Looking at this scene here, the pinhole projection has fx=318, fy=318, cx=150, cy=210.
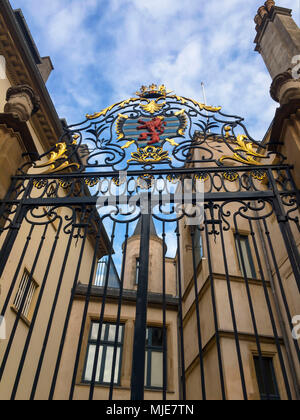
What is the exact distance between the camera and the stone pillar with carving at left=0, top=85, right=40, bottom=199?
15.6 feet

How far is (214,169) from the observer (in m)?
4.86

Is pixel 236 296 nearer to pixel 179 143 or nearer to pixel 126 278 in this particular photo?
pixel 179 143

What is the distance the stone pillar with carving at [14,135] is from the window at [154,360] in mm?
10297

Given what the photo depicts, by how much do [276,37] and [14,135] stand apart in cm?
608

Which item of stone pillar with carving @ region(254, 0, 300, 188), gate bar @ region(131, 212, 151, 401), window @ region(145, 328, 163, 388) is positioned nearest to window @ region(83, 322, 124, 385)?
window @ region(145, 328, 163, 388)

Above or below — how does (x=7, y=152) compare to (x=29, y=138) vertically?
below

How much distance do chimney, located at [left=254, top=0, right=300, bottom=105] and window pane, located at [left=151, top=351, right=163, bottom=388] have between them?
1110 centimetres

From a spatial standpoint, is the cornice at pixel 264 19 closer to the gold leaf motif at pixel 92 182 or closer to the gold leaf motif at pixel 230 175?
the gold leaf motif at pixel 230 175

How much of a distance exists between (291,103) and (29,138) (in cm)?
398

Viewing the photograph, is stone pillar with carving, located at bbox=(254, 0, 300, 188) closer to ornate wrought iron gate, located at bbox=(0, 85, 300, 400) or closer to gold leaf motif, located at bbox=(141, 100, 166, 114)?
ornate wrought iron gate, located at bbox=(0, 85, 300, 400)

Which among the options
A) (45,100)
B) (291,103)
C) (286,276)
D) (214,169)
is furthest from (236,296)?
(45,100)

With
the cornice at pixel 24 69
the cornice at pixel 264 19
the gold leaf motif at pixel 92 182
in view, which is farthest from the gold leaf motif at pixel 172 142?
the cornice at pixel 24 69

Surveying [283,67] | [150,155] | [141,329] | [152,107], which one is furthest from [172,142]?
[283,67]

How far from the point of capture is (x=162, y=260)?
693 cm
